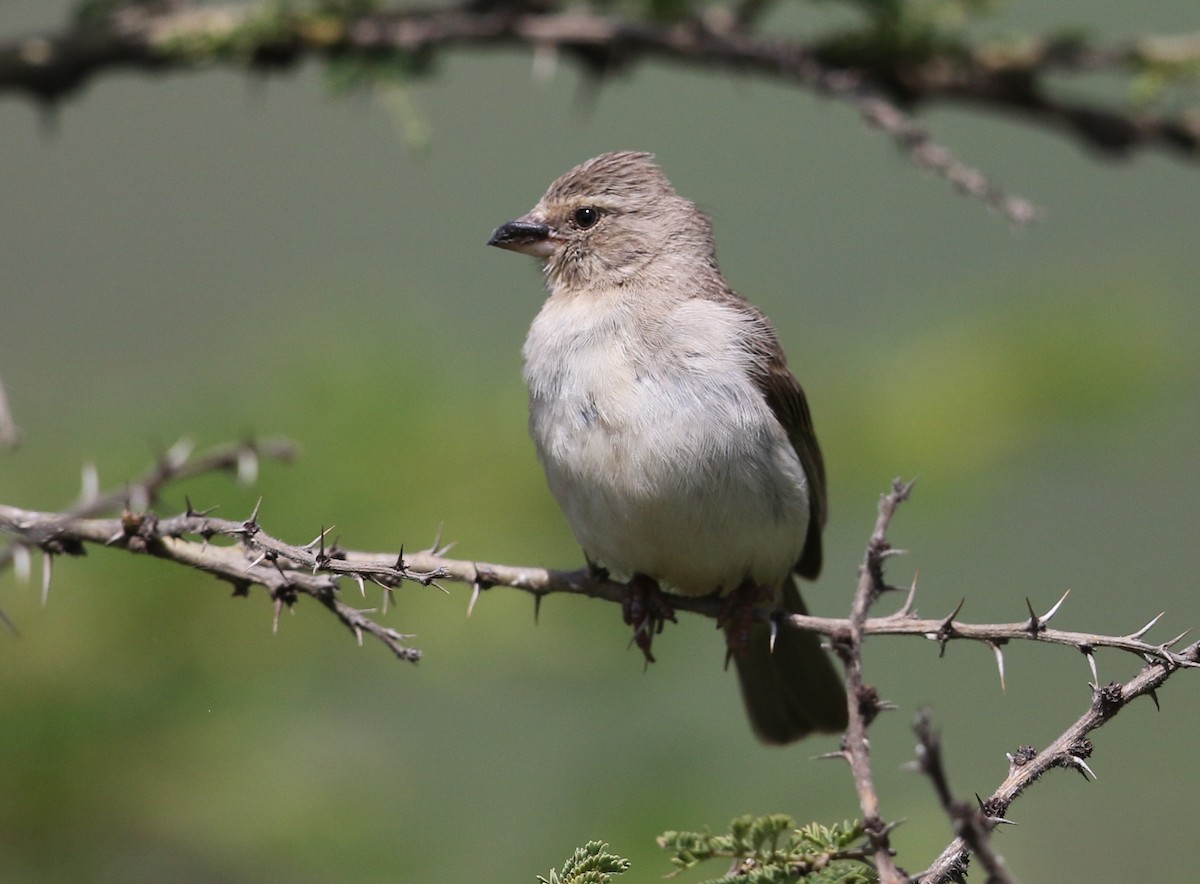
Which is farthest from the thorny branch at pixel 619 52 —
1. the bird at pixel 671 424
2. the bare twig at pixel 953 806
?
the bare twig at pixel 953 806

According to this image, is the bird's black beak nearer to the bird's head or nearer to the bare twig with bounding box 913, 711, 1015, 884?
the bird's head

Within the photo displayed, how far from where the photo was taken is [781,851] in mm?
2590

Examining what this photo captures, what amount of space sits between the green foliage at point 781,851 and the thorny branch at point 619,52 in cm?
297

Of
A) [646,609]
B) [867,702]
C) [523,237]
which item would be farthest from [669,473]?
[867,702]

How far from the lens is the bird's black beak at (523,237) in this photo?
5793 millimetres

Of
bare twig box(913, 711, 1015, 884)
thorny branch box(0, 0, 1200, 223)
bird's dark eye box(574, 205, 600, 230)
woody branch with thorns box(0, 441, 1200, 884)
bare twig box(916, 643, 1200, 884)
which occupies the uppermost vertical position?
thorny branch box(0, 0, 1200, 223)

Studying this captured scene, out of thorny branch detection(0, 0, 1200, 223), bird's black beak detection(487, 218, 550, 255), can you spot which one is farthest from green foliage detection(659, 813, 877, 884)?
bird's black beak detection(487, 218, 550, 255)

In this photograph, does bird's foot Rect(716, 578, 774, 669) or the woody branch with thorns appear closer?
the woody branch with thorns

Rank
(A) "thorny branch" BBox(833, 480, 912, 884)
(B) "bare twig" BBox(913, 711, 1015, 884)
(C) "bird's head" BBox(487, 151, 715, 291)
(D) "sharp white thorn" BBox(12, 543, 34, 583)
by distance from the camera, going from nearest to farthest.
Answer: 1. (B) "bare twig" BBox(913, 711, 1015, 884)
2. (A) "thorny branch" BBox(833, 480, 912, 884)
3. (D) "sharp white thorn" BBox(12, 543, 34, 583)
4. (C) "bird's head" BBox(487, 151, 715, 291)

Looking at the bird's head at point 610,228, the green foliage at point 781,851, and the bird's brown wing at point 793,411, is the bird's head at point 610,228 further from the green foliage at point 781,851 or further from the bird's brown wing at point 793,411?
the green foliage at point 781,851

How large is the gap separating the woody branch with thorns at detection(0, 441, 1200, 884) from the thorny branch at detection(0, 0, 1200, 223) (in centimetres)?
219

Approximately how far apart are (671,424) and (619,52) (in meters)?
1.52

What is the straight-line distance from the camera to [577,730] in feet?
19.9

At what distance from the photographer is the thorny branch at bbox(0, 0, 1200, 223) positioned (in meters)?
5.08
